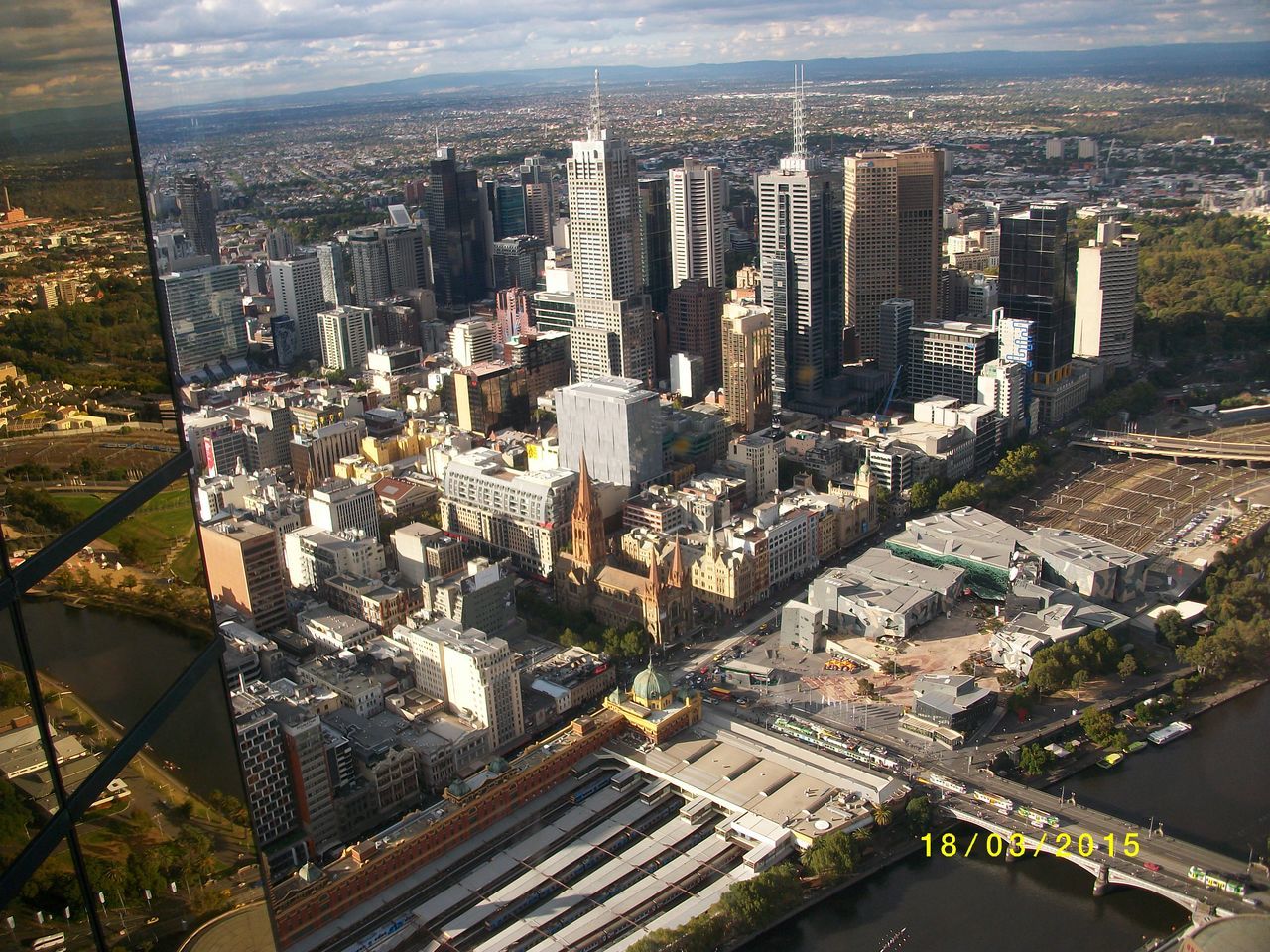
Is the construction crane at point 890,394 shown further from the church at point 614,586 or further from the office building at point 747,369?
the church at point 614,586

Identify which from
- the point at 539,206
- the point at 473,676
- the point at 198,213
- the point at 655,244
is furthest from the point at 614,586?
the point at 539,206

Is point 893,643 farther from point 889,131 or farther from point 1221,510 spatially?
point 889,131

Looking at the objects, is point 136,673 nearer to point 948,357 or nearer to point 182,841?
point 182,841

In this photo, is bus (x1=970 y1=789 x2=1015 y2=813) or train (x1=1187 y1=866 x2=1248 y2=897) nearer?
train (x1=1187 y1=866 x2=1248 y2=897)

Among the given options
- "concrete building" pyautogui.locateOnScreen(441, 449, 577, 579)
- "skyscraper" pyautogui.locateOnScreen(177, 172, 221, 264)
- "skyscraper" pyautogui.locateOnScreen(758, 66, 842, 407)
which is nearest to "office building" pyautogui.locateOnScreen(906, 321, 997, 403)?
"skyscraper" pyautogui.locateOnScreen(758, 66, 842, 407)

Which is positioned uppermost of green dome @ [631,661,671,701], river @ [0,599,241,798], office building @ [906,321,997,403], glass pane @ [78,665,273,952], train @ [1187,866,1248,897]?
river @ [0,599,241,798]

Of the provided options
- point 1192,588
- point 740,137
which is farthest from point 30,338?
point 740,137

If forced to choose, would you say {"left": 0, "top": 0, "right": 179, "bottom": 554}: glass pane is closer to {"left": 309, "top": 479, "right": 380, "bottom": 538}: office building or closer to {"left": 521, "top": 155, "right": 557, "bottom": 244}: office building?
{"left": 309, "top": 479, "right": 380, "bottom": 538}: office building
